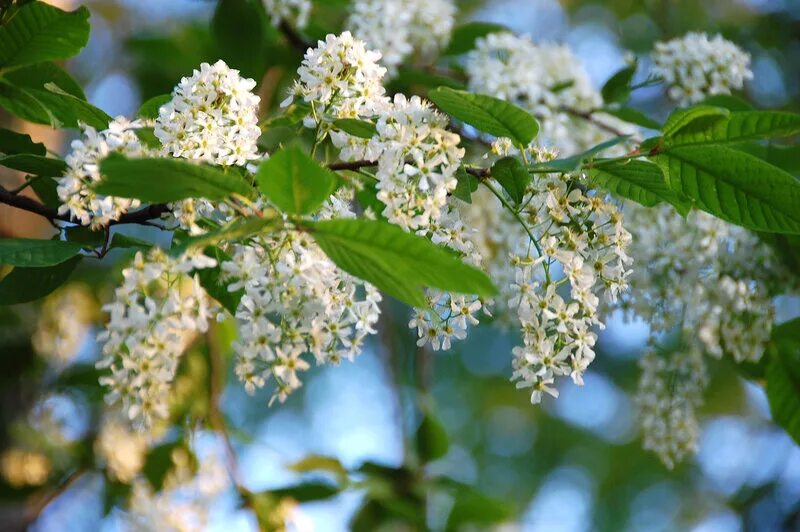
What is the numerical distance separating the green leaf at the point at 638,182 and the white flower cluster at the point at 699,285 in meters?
0.80

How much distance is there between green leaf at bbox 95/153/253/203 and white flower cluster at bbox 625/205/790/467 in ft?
4.26

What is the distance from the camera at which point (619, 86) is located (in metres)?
2.43

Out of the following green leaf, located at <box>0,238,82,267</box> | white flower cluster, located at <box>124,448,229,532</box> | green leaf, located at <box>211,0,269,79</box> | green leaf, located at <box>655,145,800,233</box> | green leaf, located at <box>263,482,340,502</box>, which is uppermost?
green leaf, located at <box>211,0,269,79</box>

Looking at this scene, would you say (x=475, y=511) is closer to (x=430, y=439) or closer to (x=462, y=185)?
(x=430, y=439)

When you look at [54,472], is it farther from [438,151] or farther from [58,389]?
[438,151]

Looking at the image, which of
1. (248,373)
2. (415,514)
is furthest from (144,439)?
(248,373)

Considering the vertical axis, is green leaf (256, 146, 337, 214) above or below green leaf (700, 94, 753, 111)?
below

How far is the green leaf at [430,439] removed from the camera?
267 cm

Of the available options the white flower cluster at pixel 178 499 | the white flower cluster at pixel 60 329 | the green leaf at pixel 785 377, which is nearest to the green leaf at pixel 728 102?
the green leaf at pixel 785 377

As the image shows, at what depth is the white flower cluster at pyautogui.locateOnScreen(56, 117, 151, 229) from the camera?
1.29 metres

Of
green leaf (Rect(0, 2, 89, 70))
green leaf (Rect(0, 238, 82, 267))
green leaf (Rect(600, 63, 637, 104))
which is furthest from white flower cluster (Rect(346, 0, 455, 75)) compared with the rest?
green leaf (Rect(0, 238, 82, 267))

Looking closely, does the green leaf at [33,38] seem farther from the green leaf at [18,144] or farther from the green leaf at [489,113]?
the green leaf at [489,113]

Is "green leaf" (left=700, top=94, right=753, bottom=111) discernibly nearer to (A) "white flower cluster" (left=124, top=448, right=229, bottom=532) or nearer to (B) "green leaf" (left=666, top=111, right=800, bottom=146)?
(B) "green leaf" (left=666, top=111, right=800, bottom=146)

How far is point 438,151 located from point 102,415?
254 cm
